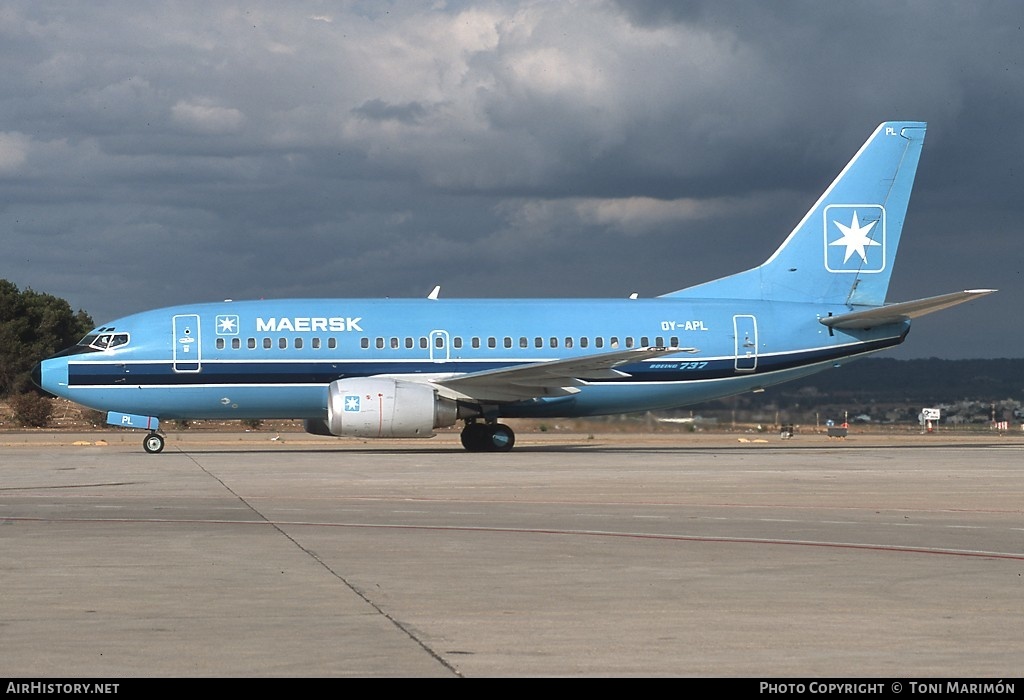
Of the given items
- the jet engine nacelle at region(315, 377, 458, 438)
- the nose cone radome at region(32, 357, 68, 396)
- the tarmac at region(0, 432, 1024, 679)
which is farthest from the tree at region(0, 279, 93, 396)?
the tarmac at region(0, 432, 1024, 679)

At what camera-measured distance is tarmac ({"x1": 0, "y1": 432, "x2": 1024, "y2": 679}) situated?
8109 mm

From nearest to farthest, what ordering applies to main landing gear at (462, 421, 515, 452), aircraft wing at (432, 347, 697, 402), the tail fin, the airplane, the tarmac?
the tarmac, aircraft wing at (432, 347, 697, 402), the airplane, main landing gear at (462, 421, 515, 452), the tail fin

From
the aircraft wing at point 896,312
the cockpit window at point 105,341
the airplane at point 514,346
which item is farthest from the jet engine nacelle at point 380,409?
the aircraft wing at point 896,312

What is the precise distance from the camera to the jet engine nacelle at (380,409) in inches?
1240

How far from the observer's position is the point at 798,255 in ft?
122

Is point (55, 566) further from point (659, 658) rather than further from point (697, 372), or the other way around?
point (697, 372)

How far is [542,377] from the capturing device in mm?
32844

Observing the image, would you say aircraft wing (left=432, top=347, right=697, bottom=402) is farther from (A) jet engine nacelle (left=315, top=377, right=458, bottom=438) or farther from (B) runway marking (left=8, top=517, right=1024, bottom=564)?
(B) runway marking (left=8, top=517, right=1024, bottom=564)

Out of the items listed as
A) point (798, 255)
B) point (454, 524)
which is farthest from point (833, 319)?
point (454, 524)

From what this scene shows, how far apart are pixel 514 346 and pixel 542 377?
1.91m

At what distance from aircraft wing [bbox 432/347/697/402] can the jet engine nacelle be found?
124cm

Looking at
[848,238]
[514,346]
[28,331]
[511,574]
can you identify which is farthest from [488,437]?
[28,331]

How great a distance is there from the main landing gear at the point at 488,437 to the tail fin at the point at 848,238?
721 cm

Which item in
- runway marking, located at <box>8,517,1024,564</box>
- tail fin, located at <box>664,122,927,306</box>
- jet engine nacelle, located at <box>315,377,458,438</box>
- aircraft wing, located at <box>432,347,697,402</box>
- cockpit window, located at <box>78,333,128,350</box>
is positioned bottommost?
runway marking, located at <box>8,517,1024,564</box>
